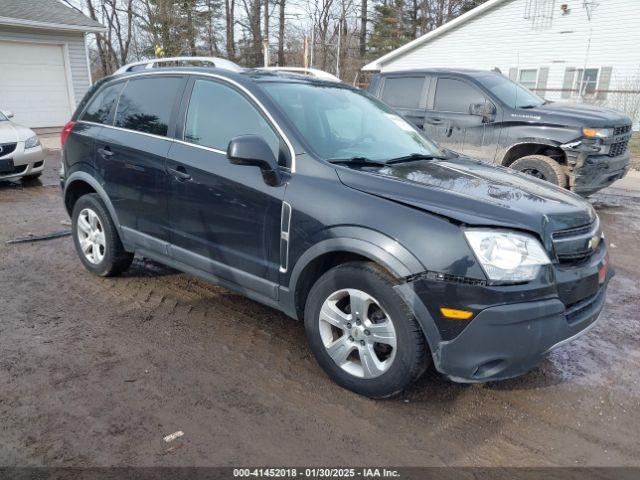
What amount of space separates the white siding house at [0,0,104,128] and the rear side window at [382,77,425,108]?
1312cm

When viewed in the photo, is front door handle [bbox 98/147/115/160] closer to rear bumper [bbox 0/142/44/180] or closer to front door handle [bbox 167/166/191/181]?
front door handle [bbox 167/166/191/181]

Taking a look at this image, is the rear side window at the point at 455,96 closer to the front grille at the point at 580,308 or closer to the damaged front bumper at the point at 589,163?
the damaged front bumper at the point at 589,163

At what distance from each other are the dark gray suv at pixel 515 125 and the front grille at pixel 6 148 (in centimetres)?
646

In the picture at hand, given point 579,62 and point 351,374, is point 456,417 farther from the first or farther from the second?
point 579,62

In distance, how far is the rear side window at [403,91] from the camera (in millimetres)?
8422

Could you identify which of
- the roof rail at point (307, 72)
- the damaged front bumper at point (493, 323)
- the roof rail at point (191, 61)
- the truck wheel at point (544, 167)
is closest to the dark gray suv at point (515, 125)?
the truck wheel at point (544, 167)

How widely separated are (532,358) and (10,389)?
296 cm

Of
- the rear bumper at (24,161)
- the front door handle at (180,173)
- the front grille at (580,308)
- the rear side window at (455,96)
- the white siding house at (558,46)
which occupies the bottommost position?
the rear bumper at (24,161)

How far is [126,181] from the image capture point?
4195mm

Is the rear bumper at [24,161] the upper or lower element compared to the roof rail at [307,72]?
lower

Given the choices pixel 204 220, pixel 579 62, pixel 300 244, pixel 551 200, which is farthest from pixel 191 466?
pixel 579 62

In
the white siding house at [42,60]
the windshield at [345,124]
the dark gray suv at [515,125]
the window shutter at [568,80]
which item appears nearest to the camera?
the windshield at [345,124]

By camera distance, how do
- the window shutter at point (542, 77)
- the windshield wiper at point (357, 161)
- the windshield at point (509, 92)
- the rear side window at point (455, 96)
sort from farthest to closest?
the window shutter at point (542, 77) → the rear side window at point (455, 96) → the windshield at point (509, 92) → the windshield wiper at point (357, 161)

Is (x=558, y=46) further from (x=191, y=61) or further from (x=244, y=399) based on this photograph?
(x=244, y=399)
